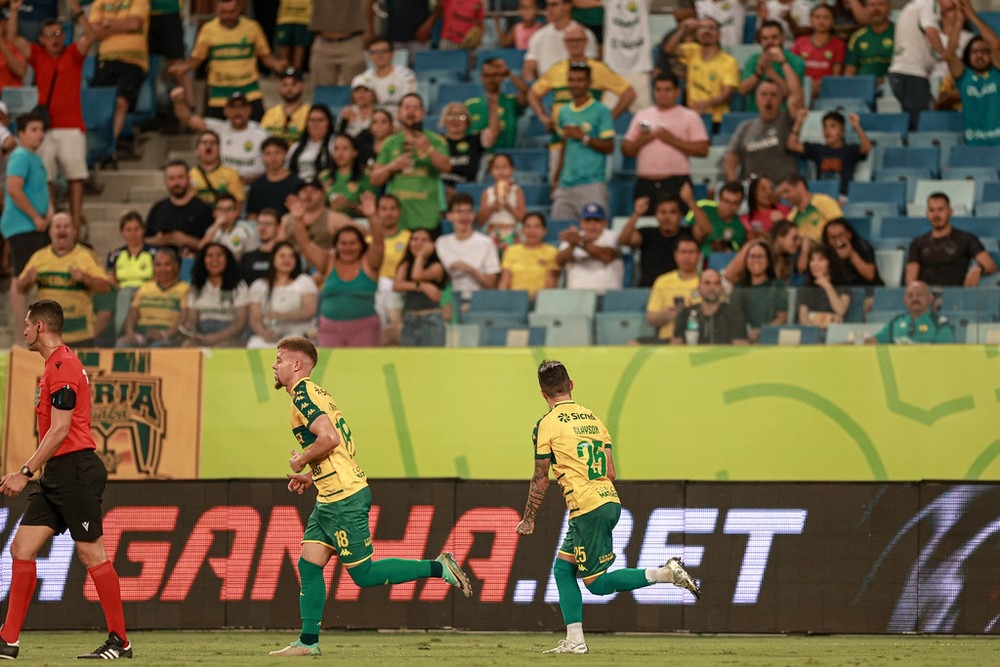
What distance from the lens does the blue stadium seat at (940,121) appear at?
1877 centimetres

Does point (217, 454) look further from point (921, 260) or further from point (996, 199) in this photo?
point (996, 199)

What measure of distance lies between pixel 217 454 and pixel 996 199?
27.0ft

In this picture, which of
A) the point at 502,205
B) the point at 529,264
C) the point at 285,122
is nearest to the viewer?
the point at 529,264

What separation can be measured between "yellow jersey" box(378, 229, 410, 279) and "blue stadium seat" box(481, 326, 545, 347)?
1523 mm

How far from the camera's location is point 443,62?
20797mm

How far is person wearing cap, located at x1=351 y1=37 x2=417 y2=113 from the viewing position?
64.4 feet

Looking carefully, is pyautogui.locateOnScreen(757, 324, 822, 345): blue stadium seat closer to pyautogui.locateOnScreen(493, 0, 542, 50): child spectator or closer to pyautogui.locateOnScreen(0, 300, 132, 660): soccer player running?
pyautogui.locateOnScreen(0, 300, 132, 660): soccer player running

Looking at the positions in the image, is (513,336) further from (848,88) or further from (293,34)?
(293,34)

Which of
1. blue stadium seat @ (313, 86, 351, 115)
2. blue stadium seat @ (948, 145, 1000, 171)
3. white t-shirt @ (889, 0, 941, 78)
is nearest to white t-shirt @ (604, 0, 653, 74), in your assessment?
white t-shirt @ (889, 0, 941, 78)

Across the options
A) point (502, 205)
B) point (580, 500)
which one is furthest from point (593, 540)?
point (502, 205)

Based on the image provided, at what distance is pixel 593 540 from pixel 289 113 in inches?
403

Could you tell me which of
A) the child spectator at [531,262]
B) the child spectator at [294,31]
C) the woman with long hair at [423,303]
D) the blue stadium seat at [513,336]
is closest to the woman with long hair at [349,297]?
the woman with long hair at [423,303]

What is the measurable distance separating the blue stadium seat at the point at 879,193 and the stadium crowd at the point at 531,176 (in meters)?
0.02

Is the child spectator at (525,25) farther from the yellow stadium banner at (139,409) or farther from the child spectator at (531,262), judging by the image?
the yellow stadium banner at (139,409)
